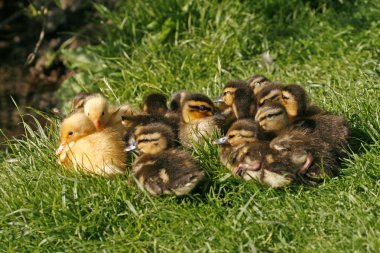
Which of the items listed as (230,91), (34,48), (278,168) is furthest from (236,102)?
(34,48)

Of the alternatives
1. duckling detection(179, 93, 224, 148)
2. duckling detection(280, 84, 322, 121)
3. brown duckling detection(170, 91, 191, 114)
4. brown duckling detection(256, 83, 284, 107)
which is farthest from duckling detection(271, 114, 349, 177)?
brown duckling detection(170, 91, 191, 114)

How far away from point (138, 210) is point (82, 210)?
0.33 m

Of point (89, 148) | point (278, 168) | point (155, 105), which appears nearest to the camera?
point (278, 168)

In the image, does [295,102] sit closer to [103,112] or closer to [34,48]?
[103,112]

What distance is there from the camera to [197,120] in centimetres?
538

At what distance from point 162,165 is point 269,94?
1.01m

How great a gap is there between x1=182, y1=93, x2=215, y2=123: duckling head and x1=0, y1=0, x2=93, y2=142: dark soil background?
11.1 ft

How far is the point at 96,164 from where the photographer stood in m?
5.05

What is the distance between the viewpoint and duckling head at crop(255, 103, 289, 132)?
5.00 meters

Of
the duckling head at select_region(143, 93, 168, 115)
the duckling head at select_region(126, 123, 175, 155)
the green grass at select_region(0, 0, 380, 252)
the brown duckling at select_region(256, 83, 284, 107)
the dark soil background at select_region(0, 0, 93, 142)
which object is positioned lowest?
the dark soil background at select_region(0, 0, 93, 142)

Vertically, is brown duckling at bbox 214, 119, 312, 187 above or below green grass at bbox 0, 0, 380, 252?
above

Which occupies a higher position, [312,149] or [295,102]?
[295,102]

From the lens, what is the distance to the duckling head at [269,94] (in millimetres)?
5293

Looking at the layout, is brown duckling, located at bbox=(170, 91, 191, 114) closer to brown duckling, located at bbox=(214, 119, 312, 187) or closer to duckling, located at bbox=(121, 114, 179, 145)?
duckling, located at bbox=(121, 114, 179, 145)
